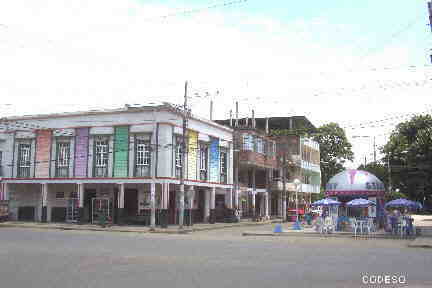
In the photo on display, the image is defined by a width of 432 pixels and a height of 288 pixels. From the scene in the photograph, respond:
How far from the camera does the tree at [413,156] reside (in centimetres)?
4415

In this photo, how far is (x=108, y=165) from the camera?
130 ft

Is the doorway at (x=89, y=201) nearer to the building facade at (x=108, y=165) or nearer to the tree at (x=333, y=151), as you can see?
the building facade at (x=108, y=165)

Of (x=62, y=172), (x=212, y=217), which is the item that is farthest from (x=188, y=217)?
(x=62, y=172)

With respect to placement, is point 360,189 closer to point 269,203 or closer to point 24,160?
point 269,203

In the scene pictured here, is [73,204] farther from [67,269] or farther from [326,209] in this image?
[67,269]

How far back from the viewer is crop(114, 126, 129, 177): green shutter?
3912 centimetres

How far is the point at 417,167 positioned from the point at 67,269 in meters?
38.0

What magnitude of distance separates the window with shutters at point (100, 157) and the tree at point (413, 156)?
87.5ft

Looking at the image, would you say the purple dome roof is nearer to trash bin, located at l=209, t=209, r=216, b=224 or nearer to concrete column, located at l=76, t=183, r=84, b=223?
trash bin, located at l=209, t=209, r=216, b=224

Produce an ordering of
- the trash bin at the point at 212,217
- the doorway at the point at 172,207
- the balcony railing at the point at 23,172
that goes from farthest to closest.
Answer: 1. the trash bin at the point at 212,217
2. the balcony railing at the point at 23,172
3. the doorway at the point at 172,207

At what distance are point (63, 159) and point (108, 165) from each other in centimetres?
457

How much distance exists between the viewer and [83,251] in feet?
60.0

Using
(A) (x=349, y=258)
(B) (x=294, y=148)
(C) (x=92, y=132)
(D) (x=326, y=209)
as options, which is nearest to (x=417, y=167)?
(D) (x=326, y=209)

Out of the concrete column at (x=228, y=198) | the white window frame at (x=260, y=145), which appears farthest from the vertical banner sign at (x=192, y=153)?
the white window frame at (x=260, y=145)
